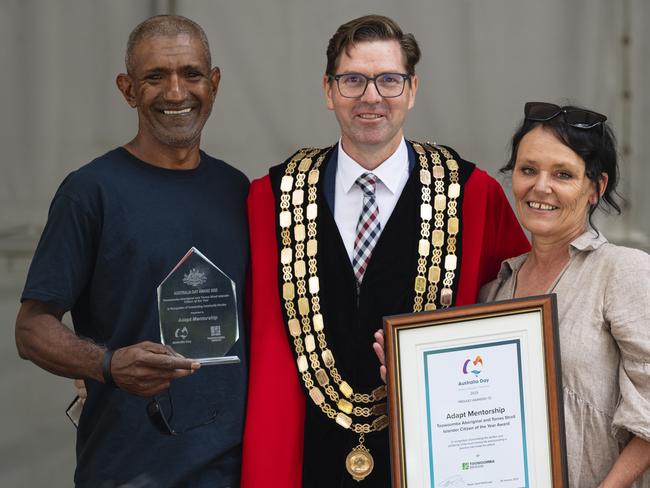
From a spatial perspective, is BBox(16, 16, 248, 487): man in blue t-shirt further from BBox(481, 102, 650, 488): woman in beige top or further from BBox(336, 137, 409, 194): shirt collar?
BBox(481, 102, 650, 488): woman in beige top

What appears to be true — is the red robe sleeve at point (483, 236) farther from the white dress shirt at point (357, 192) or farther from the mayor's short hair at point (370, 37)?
the mayor's short hair at point (370, 37)

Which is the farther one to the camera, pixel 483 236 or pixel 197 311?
pixel 483 236

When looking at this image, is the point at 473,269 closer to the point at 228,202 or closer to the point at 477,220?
the point at 477,220

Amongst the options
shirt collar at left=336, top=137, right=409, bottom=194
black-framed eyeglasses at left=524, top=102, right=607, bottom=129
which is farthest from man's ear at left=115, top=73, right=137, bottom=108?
black-framed eyeglasses at left=524, top=102, right=607, bottom=129

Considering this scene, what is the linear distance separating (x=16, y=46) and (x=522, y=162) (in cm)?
227

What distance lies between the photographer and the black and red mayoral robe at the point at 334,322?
338 cm

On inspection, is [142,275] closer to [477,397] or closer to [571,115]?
[477,397]

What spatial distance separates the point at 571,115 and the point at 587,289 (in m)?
0.46

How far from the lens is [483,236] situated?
347 centimetres

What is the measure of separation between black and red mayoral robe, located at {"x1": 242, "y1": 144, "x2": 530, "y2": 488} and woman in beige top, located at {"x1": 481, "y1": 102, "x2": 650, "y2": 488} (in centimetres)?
23

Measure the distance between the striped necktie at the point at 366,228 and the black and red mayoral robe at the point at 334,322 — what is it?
28 millimetres

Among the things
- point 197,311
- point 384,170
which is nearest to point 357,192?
point 384,170

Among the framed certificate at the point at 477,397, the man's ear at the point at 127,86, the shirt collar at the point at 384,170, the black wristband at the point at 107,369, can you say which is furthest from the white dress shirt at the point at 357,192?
the black wristband at the point at 107,369

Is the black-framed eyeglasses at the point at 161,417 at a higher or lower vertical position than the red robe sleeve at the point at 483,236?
lower
